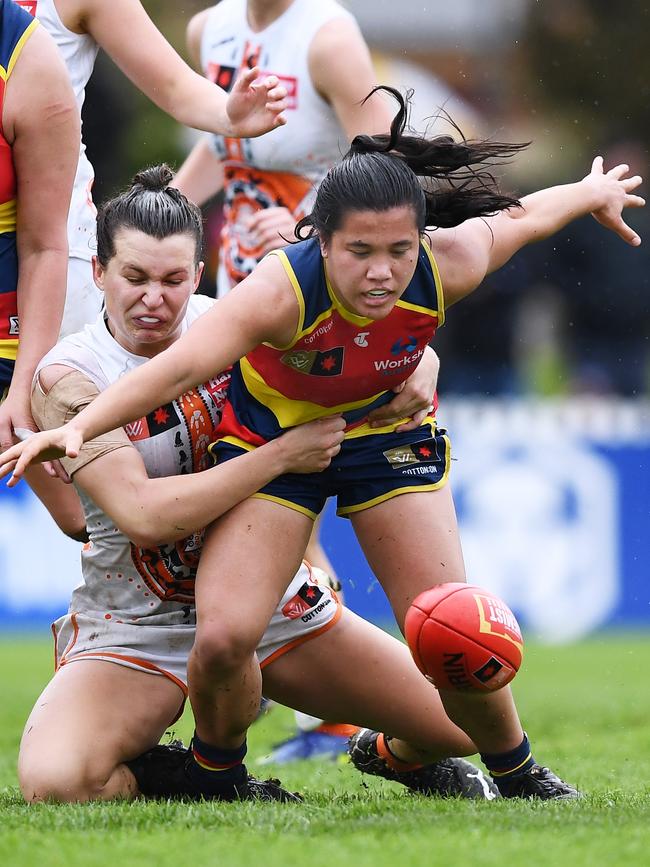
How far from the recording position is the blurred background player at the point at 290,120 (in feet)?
18.2

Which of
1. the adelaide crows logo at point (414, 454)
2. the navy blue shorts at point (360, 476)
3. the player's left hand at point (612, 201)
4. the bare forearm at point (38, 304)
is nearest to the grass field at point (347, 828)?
the navy blue shorts at point (360, 476)

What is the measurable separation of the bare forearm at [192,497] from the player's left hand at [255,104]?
38.6 inches

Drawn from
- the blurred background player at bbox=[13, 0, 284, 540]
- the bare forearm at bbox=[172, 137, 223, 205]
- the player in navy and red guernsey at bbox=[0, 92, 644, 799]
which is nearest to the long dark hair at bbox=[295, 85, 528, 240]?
the player in navy and red guernsey at bbox=[0, 92, 644, 799]

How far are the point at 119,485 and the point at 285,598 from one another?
2.08ft

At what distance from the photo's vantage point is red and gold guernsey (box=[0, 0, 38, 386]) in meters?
4.38

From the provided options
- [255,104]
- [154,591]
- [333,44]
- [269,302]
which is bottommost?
[154,591]

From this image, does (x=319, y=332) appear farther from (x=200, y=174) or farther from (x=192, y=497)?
(x=200, y=174)

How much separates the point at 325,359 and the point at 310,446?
245mm

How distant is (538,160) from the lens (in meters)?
14.2

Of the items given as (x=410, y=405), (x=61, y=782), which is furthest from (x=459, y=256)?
(x=61, y=782)

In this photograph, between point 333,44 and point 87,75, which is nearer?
point 87,75

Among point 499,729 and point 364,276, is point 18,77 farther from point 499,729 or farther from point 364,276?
point 499,729

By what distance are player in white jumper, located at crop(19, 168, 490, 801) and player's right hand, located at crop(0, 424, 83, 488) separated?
46 cm

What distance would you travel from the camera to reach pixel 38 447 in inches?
145
